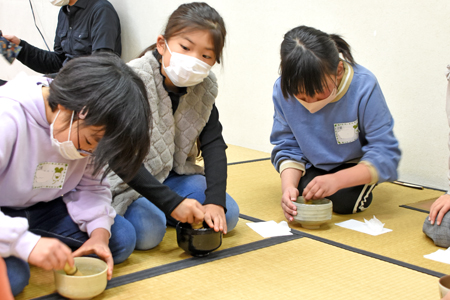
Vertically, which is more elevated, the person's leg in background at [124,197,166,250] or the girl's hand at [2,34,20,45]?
the girl's hand at [2,34,20,45]

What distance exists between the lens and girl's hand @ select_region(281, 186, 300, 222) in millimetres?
1538

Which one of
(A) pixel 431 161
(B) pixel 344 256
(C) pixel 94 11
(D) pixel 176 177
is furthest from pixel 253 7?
(B) pixel 344 256

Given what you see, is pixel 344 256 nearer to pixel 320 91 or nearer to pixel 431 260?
pixel 431 260

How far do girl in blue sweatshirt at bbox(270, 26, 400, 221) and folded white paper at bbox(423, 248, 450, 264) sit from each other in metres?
0.38

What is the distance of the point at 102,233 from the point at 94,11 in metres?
2.42

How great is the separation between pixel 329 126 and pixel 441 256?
63 centimetres

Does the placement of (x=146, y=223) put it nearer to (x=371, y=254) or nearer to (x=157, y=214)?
(x=157, y=214)

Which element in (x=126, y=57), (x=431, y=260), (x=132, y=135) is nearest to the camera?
(x=132, y=135)

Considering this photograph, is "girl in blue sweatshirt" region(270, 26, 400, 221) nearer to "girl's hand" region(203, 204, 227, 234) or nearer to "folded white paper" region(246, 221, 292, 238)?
"folded white paper" region(246, 221, 292, 238)

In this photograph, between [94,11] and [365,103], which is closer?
[365,103]

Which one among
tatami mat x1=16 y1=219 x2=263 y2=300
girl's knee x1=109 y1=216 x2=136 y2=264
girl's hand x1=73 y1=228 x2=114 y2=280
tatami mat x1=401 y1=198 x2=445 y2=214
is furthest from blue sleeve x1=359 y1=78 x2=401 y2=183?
girl's hand x1=73 y1=228 x2=114 y2=280

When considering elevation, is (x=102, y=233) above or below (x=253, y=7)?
below

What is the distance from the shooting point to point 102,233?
116cm

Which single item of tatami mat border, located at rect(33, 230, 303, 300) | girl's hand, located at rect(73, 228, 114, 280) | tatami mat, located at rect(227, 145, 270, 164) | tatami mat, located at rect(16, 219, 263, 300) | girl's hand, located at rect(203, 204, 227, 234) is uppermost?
girl's hand, located at rect(203, 204, 227, 234)
